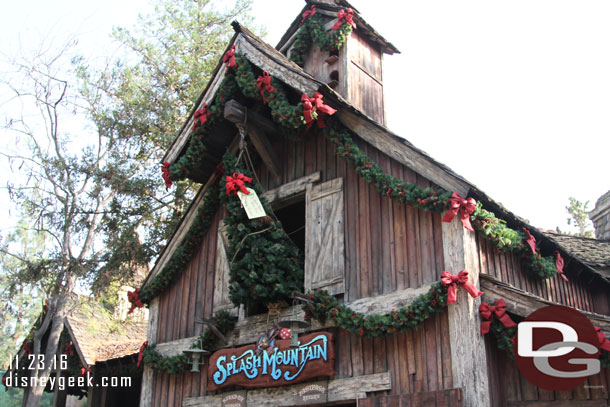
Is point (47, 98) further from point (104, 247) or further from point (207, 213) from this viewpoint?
point (207, 213)

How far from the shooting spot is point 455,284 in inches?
278

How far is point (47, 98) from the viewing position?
14797mm

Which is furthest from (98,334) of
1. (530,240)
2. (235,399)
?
(530,240)

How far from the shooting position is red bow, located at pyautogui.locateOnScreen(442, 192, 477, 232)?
286 inches

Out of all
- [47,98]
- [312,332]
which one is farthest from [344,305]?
[47,98]

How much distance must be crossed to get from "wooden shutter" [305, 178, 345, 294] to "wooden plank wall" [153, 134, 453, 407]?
13 cm

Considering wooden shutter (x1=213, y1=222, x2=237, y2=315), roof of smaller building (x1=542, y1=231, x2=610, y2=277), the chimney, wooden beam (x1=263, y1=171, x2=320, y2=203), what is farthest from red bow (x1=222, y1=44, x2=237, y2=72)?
the chimney

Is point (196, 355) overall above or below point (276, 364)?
above

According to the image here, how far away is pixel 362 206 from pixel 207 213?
3.33m

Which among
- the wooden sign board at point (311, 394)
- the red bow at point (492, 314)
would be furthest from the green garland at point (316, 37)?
the wooden sign board at point (311, 394)

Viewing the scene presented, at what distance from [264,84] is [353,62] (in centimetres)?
238

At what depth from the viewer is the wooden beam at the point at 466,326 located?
22.0 ft

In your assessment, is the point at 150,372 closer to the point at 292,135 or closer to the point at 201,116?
the point at 201,116

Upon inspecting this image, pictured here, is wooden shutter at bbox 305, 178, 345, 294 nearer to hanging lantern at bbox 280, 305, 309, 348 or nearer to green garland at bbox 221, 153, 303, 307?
green garland at bbox 221, 153, 303, 307
